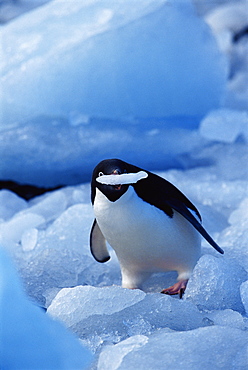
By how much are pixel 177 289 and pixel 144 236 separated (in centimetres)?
11

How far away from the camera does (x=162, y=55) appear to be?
192cm

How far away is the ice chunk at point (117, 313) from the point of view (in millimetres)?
803

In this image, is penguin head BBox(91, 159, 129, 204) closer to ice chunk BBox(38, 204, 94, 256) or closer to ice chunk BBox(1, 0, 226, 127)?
ice chunk BBox(38, 204, 94, 256)

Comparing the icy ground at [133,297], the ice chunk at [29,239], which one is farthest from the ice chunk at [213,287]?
the ice chunk at [29,239]

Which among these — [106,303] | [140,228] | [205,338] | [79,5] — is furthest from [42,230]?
[79,5]

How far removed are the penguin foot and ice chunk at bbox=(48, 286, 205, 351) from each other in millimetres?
119

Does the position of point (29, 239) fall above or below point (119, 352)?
below

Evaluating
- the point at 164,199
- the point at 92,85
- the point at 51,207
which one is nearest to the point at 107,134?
the point at 92,85

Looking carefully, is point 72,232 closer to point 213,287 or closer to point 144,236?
point 144,236

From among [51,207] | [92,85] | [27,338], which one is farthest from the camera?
[92,85]

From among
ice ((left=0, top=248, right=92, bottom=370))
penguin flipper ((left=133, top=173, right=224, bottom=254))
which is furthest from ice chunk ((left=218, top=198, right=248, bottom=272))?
ice ((left=0, top=248, right=92, bottom=370))

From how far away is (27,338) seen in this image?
0.58 m

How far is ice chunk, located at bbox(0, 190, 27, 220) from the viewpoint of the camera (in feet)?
5.38

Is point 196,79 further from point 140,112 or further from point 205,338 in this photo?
point 205,338
